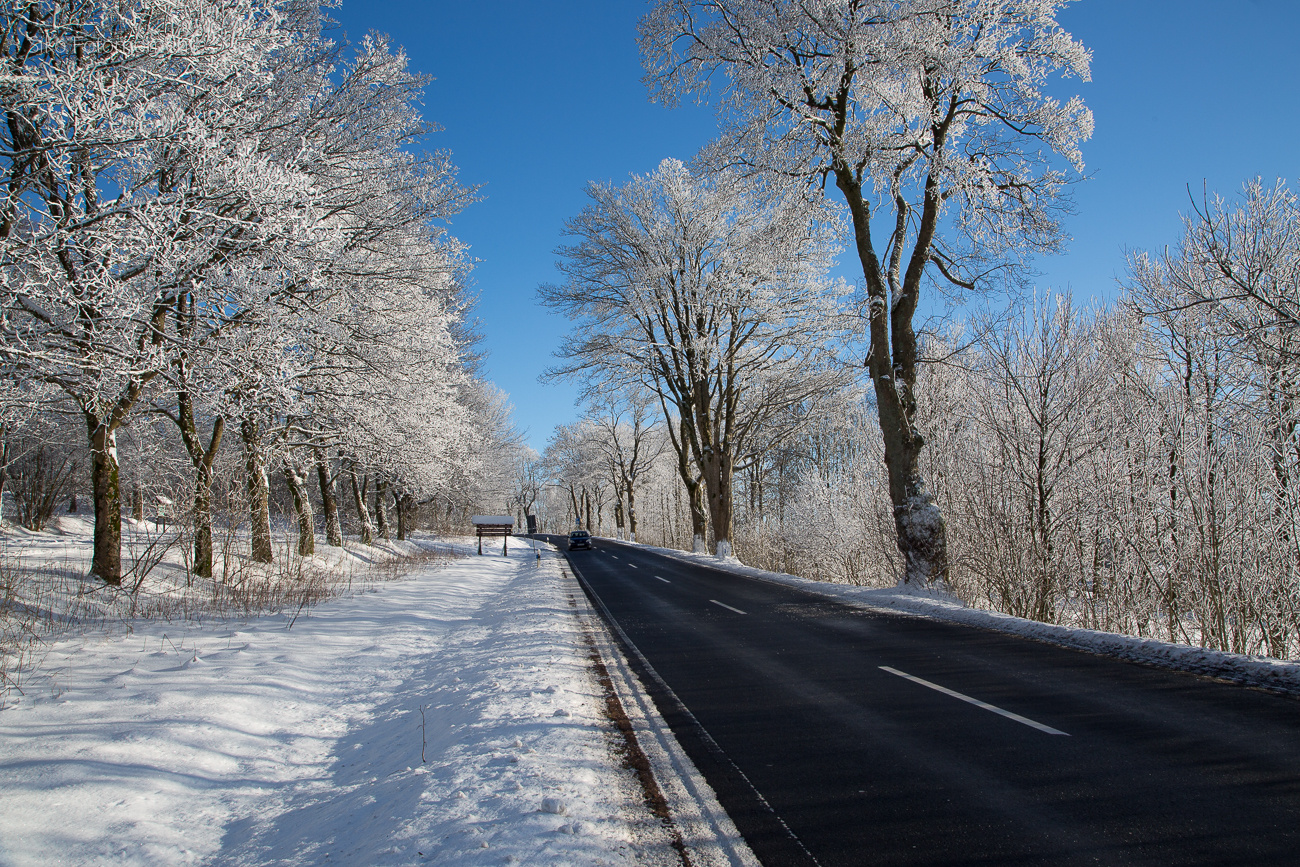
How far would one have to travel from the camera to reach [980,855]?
301 centimetres

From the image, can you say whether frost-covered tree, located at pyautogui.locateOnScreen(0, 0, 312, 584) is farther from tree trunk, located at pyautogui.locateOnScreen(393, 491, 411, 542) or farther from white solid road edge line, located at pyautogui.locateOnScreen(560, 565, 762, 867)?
tree trunk, located at pyautogui.locateOnScreen(393, 491, 411, 542)

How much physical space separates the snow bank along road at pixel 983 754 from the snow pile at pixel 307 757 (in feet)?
3.06

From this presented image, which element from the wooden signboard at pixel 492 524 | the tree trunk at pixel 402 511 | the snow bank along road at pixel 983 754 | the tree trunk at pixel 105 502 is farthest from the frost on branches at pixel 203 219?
the tree trunk at pixel 402 511

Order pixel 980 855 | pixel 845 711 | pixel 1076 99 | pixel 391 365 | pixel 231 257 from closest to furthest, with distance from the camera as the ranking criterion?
pixel 980 855
pixel 845 711
pixel 231 257
pixel 1076 99
pixel 391 365

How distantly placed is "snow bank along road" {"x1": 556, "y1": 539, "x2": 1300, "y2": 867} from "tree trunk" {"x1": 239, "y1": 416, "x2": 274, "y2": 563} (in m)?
10.0

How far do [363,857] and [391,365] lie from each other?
12092 millimetres

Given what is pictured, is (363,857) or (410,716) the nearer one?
(363,857)

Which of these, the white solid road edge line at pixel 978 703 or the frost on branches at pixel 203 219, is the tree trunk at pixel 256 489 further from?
the white solid road edge line at pixel 978 703

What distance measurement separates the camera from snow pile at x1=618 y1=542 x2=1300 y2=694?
17.8ft

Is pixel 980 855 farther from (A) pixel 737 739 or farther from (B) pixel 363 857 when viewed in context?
(B) pixel 363 857

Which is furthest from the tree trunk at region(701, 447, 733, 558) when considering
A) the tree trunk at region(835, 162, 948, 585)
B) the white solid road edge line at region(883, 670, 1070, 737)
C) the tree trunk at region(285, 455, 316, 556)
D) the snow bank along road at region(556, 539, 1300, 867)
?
the white solid road edge line at region(883, 670, 1070, 737)

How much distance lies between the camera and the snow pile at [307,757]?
140 inches

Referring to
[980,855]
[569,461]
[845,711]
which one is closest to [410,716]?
[845,711]

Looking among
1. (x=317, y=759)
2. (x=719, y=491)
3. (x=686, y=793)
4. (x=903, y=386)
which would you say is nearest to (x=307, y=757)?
(x=317, y=759)
